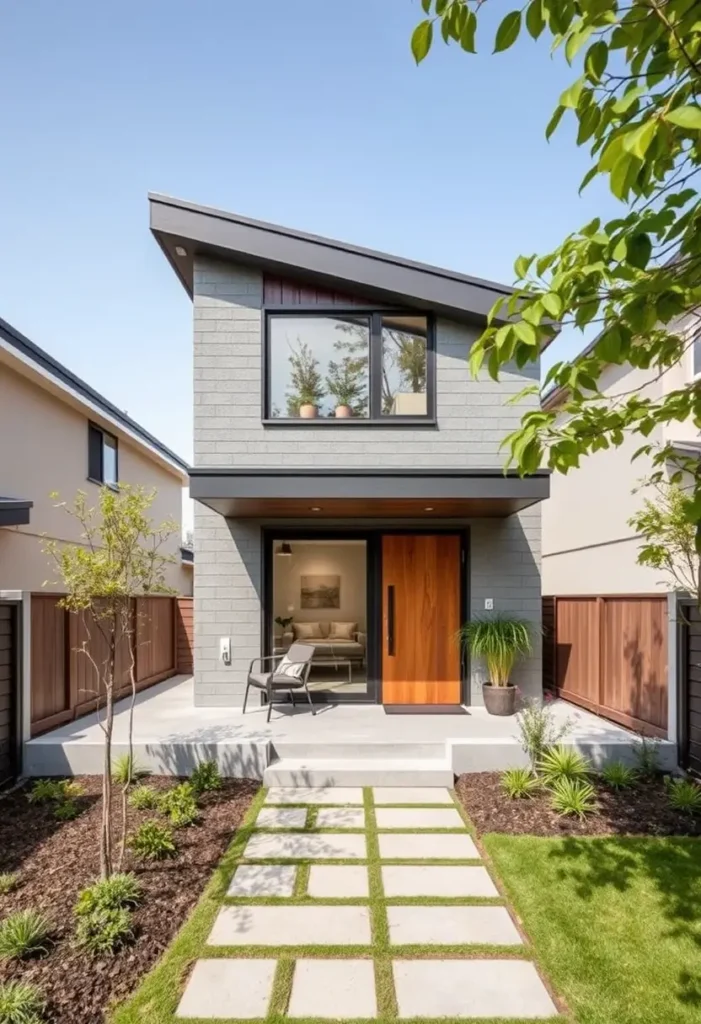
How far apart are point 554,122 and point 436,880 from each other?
4238 mm

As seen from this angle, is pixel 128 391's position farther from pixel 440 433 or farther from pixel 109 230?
pixel 440 433

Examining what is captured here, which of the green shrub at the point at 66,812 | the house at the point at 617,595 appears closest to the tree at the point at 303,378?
the house at the point at 617,595

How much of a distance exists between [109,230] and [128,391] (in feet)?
23.5

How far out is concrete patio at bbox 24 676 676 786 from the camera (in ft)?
18.3

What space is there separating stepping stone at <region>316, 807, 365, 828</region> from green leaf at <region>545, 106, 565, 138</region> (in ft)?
15.6

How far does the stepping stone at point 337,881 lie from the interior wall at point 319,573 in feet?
25.6

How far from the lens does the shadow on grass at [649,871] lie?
3.43 m

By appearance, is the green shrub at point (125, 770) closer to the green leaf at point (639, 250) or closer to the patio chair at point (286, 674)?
the patio chair at point (286, 674)

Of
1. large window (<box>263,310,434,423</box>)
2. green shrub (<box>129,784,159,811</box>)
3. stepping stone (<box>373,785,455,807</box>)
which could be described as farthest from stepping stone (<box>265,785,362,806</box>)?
large window (<box>263,310,434,423</box>)

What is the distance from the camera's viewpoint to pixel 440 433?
7.57 meters

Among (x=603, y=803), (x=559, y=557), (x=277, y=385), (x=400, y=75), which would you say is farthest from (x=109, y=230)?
(x=559, y=557)

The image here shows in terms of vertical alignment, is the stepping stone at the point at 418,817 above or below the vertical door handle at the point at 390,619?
below

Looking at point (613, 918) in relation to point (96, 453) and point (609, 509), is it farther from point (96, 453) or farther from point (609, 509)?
point (96, 453)

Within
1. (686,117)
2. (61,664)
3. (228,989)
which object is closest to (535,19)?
(686,117)
